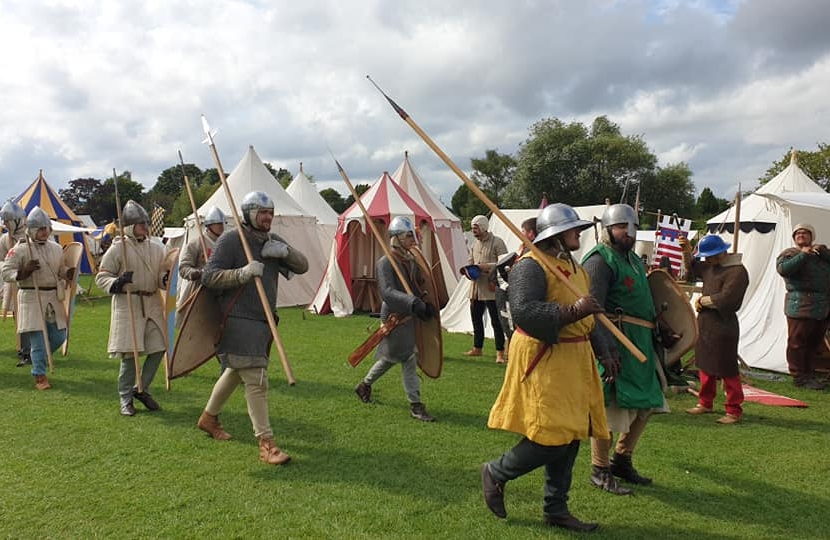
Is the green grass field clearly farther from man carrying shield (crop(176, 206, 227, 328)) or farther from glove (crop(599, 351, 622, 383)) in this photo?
man carrying shield (crop(176, 206, 227, 328))

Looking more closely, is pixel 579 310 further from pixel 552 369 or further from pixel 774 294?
pixel 774 294

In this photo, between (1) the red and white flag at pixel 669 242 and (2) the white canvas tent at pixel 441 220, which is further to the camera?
(2) the white canvas tent at pixel 441 220

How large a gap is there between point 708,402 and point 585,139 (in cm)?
3660

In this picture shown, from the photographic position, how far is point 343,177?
17.6ft

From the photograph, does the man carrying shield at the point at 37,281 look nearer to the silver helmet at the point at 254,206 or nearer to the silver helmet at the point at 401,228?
the silver helmet at the point at 254,206

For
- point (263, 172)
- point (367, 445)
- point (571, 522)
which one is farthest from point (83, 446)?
point (263, 172)

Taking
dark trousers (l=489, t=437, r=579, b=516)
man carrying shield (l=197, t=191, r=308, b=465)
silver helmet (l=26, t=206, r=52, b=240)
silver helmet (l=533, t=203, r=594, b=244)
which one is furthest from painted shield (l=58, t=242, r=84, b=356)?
silver helmet (l=533, t=203, r=594, b=244)

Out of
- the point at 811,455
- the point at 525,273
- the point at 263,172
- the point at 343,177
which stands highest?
the point at 263,172

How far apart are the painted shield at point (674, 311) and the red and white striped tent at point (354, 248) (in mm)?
8465

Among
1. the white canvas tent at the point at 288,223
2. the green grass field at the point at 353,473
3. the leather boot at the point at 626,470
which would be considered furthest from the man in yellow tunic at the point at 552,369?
the white canvas tent at the point at 288,223

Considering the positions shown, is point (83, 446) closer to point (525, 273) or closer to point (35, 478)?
point (35, 478)

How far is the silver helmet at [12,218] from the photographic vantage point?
652 centimetres

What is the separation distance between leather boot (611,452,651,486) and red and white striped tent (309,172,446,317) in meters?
8.70

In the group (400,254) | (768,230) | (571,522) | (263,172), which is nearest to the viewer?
(571,522)
